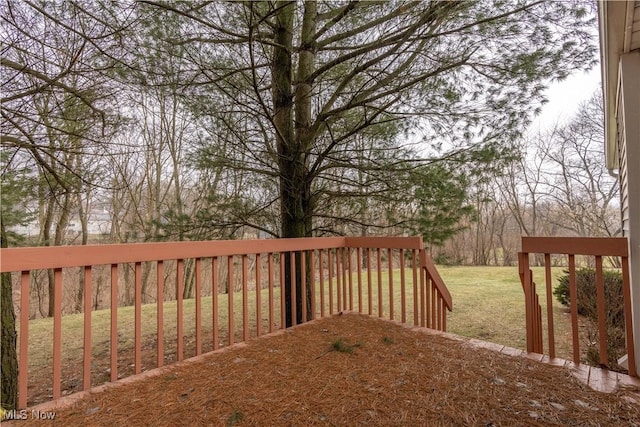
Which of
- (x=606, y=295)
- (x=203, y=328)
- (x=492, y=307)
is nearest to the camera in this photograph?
(x=606, y=295)

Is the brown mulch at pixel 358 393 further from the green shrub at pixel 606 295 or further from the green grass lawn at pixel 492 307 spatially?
the green shrub at pixel 606 295

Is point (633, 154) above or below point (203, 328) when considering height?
above

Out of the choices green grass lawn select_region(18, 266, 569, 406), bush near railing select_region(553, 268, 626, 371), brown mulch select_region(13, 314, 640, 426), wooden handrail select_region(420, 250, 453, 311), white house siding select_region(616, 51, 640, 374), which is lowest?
green grass lawn select_region(18, 266, 569, 406)

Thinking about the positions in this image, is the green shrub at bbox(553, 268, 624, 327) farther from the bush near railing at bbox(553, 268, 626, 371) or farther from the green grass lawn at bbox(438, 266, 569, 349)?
the green grass lawn at bbox(438, 266, 569, 349)

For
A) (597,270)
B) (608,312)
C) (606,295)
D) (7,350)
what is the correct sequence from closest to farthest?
(597,270)
(7,350)
(608,312)
(606,295)

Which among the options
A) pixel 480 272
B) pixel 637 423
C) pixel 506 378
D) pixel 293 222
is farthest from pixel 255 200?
pixel 480 272

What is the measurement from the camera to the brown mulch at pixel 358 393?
1.54 m

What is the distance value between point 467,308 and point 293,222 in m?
4.55

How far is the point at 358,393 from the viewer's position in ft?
5.86

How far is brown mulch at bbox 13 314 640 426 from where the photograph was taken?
60.5 inches

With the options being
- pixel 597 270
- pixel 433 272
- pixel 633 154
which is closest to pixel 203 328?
pixel 433 272

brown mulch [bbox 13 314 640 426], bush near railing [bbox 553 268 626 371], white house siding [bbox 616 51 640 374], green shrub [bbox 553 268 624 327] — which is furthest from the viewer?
green shrub [bbox 553 268 624 327]

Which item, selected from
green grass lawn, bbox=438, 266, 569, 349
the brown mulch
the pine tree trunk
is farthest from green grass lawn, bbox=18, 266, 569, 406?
the brown mulch

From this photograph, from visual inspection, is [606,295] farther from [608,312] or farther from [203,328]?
[203,328]
